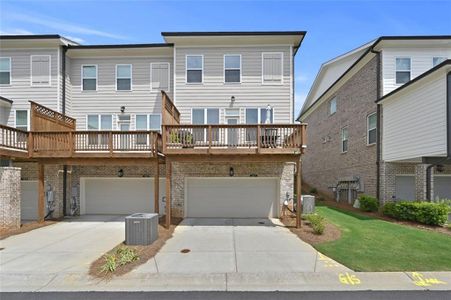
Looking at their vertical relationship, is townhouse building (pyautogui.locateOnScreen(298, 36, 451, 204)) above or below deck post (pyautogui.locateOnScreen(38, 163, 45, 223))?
above

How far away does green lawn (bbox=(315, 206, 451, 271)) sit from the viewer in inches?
255

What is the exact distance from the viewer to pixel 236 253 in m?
7.49

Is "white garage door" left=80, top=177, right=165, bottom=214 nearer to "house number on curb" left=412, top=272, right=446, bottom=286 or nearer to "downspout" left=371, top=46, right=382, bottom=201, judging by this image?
"house number on curb" left=412, top=272, right=446, bottom=286

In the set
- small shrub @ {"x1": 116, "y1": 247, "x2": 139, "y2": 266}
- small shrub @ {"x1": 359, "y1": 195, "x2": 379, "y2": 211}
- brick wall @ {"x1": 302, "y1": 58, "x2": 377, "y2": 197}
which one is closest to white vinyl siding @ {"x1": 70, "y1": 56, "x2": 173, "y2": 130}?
small shrub @ {"x1": 116, "y1": 247, "x2": 139, "y2": 266}

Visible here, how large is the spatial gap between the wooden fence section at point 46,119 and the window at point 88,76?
6.82ft

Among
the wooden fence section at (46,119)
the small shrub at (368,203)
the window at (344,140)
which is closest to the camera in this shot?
the wooden fence section at (46,119)

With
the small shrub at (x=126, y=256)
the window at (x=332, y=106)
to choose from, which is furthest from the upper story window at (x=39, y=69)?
the window at (x=332, y=106)

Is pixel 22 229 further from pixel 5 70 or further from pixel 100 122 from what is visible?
pixel 5 70

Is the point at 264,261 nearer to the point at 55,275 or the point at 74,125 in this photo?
the point at 55,275

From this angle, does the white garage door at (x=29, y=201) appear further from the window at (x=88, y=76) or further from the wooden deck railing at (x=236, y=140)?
the wooden deck railing at (x=236, y=140)

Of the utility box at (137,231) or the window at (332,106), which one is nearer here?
the utility box at (137,231)

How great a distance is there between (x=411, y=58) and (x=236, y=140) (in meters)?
10.4

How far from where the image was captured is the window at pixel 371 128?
1467cm

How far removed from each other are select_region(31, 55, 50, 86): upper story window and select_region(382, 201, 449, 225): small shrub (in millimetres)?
17969
